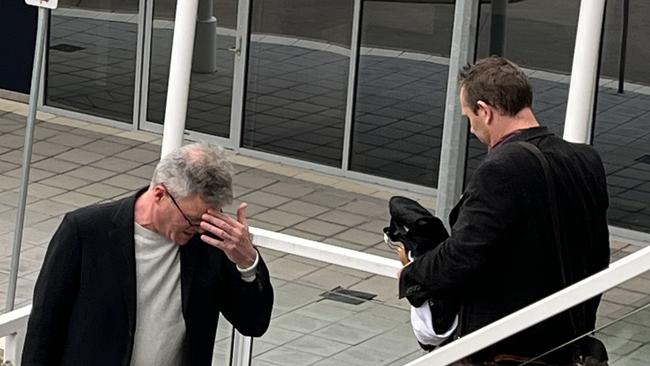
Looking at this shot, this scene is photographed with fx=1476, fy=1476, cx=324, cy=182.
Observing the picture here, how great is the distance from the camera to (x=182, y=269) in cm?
425

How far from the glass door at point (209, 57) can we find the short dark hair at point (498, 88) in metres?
8.15

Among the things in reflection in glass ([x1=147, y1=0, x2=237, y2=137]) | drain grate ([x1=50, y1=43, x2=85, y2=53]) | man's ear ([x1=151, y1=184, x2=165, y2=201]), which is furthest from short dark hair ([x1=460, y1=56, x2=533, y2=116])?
drain grate ([x1=50, y1=43, x2=85, y2=53])

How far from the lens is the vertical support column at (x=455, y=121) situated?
7.31 meters

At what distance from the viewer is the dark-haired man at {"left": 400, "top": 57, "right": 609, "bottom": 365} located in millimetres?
4066

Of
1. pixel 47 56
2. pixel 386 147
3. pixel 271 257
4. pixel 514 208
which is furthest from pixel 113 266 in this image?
pixel 47 56

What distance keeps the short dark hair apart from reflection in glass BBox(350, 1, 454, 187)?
6.90m

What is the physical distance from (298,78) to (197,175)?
8103 mm

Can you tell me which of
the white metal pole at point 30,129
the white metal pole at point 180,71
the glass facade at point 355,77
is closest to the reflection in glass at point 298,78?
the glass facade at point 355,77

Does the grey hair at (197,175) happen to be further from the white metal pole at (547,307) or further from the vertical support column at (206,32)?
the vertical support column at (206,32)

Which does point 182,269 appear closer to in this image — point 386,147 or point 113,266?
point 113,266

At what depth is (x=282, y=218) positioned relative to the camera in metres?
10.6

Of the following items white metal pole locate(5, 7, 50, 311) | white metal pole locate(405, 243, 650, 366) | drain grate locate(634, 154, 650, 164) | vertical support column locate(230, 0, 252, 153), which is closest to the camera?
white metal pole locate(405, 243, 650, 366)

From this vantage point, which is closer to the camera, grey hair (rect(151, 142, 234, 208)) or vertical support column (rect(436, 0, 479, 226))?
grey hair (rect(151, 142, 234, 208))

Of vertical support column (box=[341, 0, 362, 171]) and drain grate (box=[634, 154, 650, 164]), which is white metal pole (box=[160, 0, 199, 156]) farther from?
vertical support column (box=[341, 0, 362, 171])
